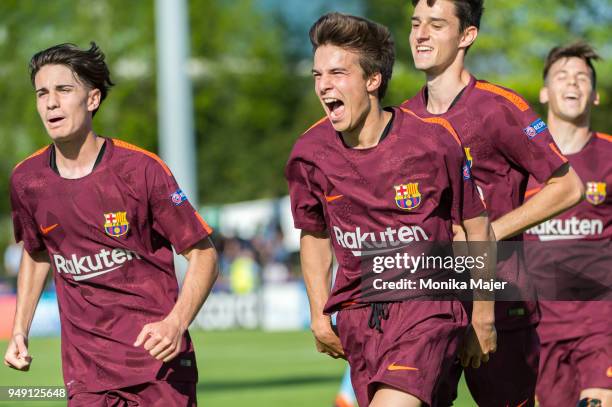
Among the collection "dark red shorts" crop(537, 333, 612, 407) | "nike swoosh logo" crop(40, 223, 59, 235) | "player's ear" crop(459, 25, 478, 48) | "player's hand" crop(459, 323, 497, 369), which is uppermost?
"player's ear" crop(459, 25, 478, 48)

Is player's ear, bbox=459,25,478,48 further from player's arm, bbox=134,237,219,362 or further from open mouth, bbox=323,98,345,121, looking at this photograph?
player's arm, bbox=134,237,219,362

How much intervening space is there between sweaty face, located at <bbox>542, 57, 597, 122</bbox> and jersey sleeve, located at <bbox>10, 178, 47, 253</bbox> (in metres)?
3.61

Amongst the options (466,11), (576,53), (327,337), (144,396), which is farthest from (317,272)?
(576,53)

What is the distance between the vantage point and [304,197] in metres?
6.36

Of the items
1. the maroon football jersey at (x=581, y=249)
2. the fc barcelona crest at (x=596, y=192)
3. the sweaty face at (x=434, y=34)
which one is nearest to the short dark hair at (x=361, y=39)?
the sweaty face at (x=434, y=34)

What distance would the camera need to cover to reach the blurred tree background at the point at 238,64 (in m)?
29.5

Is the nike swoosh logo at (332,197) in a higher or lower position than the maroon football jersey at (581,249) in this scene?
higher

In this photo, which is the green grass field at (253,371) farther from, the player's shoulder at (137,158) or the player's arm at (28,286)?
the player's shoulder at (137,158)

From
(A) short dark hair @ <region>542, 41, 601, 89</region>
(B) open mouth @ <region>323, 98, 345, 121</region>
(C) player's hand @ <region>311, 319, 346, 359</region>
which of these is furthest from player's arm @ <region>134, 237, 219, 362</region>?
(A) short dark hair @ <region>542, 41, 601, 89</region>

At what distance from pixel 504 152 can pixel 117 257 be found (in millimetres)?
2118

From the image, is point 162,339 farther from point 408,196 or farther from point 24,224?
point 408,196

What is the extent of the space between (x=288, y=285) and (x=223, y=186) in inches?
1193

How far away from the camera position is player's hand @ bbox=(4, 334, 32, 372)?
6.42 meters

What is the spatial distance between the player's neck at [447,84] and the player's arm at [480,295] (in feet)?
3.47
